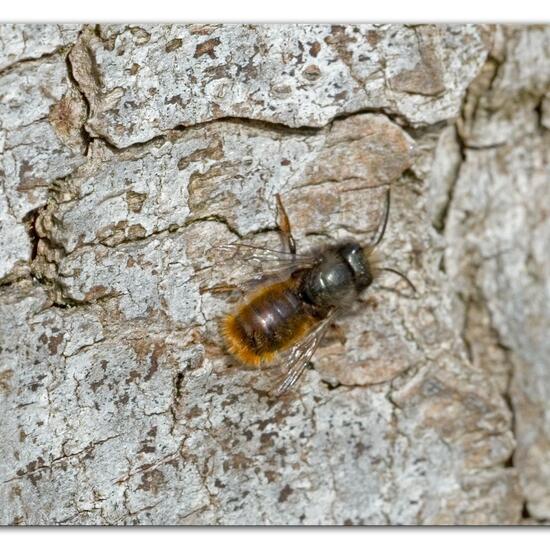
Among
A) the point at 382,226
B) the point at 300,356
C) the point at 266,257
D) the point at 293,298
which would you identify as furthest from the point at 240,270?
the point at 382,226

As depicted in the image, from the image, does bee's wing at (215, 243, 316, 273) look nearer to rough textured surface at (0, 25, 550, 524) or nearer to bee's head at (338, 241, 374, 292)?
rough textured surface at (0, 25, 550, 524)

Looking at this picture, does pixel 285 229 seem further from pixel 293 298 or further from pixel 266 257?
pixel 293 298

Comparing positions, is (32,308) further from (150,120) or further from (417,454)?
(417,454)

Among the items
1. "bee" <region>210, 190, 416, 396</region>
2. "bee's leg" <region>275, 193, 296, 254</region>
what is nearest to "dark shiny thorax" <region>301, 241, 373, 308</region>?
"bee" <region>210, 190, 416, 396</region>

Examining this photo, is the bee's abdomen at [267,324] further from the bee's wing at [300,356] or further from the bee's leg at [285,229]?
the bee's leg at [285,229]

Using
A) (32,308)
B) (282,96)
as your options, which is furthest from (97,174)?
(282,96)

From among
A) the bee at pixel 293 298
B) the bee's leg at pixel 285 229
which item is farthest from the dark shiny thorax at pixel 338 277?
the bee's leg at pixel 285 229

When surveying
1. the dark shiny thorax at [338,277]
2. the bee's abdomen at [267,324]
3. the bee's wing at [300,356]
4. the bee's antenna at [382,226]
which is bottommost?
the bee's wing at [300,356]
